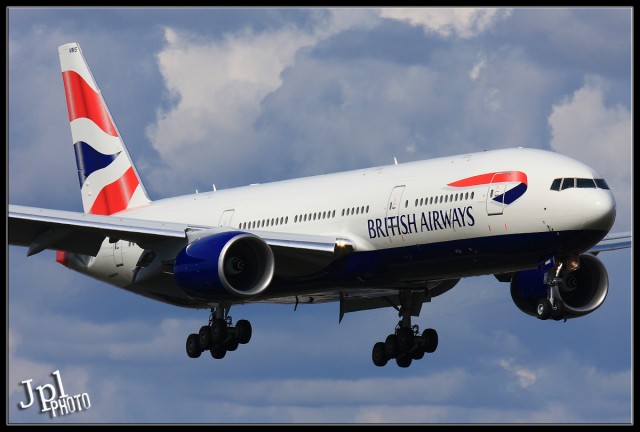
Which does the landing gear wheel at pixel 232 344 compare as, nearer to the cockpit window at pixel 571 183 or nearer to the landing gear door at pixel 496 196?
the landing gear door at pixel 496 196

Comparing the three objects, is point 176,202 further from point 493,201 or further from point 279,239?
point 493,201

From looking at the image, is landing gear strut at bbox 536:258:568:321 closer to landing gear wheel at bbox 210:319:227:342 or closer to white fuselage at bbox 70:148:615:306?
white fuselage at bbox 70:148:615:306

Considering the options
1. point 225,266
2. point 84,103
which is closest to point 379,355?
point 225,266

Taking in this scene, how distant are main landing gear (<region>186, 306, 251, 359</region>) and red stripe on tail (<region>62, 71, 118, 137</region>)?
11.6 meters

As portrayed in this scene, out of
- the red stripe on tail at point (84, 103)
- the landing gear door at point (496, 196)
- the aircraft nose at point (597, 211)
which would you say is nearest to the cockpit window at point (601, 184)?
the aircraft nose at point (597, 211)

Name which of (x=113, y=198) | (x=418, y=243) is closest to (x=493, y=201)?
(x=418, y=243)

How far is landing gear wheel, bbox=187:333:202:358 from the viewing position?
186 ft

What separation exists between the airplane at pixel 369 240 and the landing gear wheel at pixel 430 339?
49 millimetres

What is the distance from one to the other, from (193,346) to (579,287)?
1372 centimetres

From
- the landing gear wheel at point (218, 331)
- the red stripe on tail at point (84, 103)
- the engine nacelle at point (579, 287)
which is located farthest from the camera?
the red stripe on tail at point (84, 103)

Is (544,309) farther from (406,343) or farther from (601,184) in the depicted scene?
(406,343)

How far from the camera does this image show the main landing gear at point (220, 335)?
5606 cm

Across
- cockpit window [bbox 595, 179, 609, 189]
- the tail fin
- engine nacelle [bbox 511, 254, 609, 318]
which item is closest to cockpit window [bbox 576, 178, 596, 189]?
cockpit window [bbox 595, 179, 609, 189]

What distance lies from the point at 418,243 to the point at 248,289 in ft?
18.6
